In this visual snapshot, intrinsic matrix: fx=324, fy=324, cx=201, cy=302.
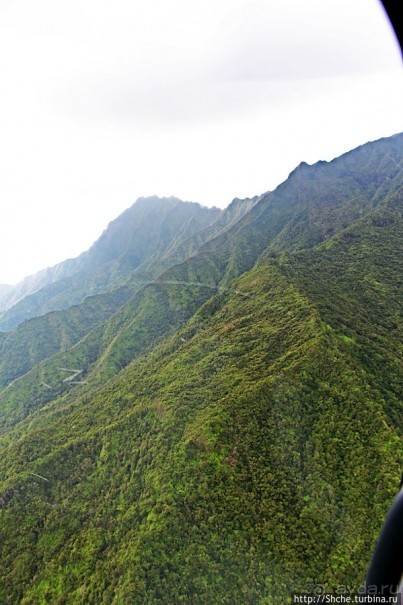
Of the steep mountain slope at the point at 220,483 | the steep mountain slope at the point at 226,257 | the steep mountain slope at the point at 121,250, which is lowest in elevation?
the steep mountain slope at the point at 220,483

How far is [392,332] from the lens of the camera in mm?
20234

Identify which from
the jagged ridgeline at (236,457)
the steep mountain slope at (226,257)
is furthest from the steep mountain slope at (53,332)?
the jagged ridgeline at (236,457)

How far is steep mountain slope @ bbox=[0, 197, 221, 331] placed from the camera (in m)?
116

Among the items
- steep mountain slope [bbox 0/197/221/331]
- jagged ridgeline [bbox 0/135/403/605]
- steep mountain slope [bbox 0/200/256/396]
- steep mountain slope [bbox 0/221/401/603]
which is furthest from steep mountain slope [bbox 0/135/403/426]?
steep mountain slope [bbox 0/197/221/331]

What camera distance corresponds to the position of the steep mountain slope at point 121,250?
116 metres

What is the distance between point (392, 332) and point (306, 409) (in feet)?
30.2

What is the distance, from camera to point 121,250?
132750 millimetres

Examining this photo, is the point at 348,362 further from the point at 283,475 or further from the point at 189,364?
the point at 189,364

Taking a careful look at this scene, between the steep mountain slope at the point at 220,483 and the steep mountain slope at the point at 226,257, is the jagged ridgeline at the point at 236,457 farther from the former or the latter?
the steep mountain slope at the point at 226,257

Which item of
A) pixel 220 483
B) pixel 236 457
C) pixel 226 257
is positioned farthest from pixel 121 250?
pixel 220 483

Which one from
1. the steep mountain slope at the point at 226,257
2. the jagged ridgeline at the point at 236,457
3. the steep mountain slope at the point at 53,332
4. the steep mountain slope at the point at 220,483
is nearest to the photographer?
the steep mountain slope at the point at 220,483

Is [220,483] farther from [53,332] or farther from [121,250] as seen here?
[121,250]

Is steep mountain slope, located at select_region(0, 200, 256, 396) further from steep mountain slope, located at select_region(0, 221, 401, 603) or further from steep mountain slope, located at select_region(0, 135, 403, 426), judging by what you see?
steep mountain slope, located at select_region(0, 221, 401, 603)

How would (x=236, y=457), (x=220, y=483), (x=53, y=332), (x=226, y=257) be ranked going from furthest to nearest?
(x=53, y=332) < (x=226, y=257) < (x=236, y=457) < (x=220, y=483)
